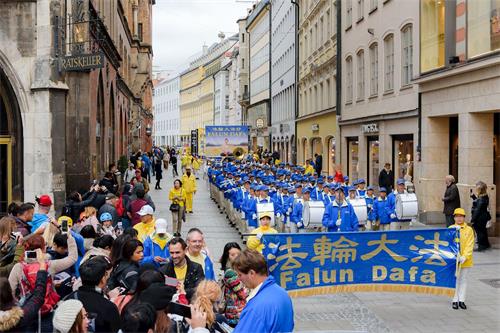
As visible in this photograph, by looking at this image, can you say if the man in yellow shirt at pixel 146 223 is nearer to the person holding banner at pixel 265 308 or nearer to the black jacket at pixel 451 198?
the person holding banner at pixel 265 308

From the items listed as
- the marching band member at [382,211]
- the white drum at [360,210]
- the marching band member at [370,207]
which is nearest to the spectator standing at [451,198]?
the marching band member at [382,211]

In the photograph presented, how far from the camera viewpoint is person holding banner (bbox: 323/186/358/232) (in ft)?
52.3

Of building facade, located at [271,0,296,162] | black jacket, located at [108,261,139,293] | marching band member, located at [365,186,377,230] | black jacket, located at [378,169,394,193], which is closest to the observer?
black jacket, located at [108,261,139,293]

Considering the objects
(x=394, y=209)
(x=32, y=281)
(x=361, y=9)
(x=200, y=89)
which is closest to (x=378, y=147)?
(x=361, y=9)

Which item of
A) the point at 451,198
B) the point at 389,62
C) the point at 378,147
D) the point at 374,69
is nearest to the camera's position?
the point at 451,198

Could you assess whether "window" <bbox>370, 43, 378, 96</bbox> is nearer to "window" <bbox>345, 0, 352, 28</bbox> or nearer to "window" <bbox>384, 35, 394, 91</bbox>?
"window" <bbox>384, 35, 394, 91</bbox>

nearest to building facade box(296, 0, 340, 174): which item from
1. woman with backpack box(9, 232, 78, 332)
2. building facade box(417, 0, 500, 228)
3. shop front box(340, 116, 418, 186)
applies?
shop front box(340, 116, 418, 186)

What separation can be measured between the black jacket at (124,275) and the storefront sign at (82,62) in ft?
34.7

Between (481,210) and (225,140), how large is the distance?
33.7m

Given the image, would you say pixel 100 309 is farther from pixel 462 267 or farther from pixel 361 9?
pixel 361 9

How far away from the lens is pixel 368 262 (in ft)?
34.7

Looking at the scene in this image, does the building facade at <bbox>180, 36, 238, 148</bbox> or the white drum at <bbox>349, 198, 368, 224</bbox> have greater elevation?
the building facade at <bbox>180, 36, 238, 148</bbox>

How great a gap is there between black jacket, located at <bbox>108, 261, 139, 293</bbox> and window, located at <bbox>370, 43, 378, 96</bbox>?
2277 centimetres

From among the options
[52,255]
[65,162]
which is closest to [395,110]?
[65,162]
